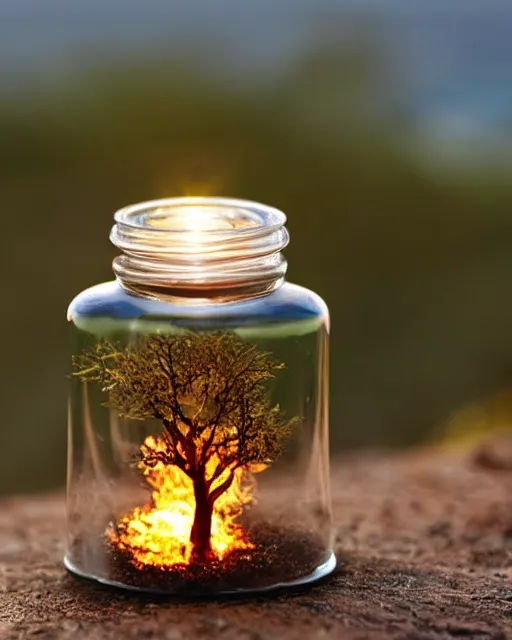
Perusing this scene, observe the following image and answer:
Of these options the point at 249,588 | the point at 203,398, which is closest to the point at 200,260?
the point at 203,398

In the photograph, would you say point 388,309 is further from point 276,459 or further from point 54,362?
point 276,459

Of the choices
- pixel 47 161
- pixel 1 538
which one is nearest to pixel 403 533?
pixel 1 538

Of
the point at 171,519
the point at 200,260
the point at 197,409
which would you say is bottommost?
the point at 171,519

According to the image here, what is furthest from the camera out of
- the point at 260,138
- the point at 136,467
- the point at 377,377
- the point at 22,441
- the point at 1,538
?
the point at 260,138

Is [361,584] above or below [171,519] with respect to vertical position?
below

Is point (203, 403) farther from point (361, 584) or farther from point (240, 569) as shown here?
point (361, 584)

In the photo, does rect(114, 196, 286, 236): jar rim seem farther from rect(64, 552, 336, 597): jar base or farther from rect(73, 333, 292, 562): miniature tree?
rect(64, 552, 336, 597): jar base
